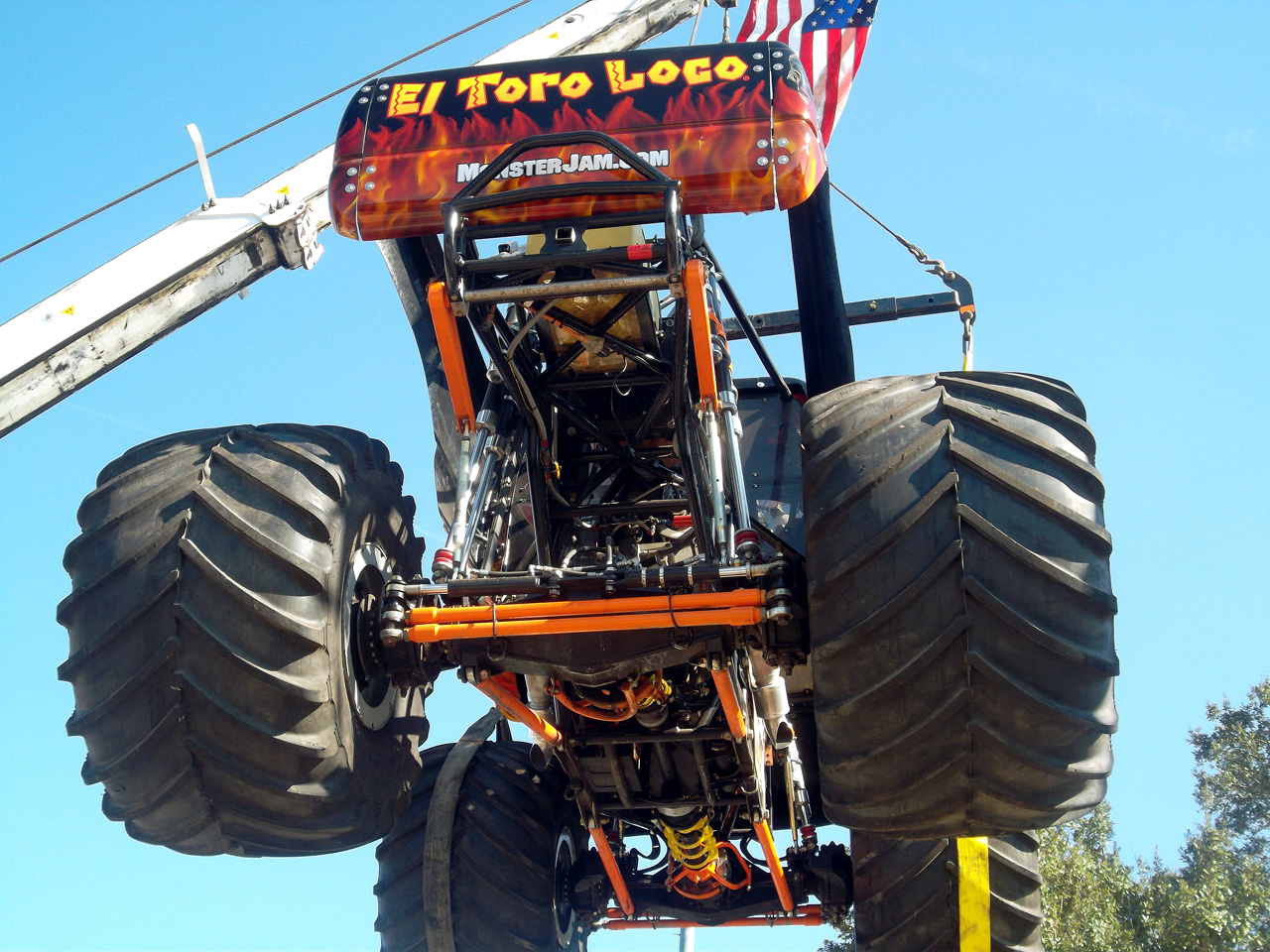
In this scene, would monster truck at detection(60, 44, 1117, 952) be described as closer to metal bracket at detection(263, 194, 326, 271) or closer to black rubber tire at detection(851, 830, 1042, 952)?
black rubber tire at detection(851, 830, 1042, 952)

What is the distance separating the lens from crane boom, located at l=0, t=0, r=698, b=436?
25.2 feet

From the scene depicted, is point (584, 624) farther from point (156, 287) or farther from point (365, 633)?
point (156, 287)

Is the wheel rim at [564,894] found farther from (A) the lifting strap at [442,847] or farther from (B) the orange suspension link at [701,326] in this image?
(B) the orange suspension link at [701,326]

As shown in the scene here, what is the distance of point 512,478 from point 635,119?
1.43 meters

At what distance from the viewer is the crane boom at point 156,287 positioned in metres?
7.69

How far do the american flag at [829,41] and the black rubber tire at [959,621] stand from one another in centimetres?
402

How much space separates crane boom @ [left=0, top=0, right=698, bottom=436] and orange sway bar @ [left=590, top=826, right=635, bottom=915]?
458 cm

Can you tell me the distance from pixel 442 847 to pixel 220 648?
2.66m

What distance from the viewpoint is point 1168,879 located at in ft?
44.8

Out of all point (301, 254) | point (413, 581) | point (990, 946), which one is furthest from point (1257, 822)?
point (413, 581)

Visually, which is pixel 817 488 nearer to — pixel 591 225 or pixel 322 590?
pixel 591 225

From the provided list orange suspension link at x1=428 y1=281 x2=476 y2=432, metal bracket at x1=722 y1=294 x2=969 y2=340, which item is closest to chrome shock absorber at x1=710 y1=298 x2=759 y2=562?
orange suspension link at x1=428 y1=281 x2=476 y2=432

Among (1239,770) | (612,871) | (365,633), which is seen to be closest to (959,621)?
(365,633)

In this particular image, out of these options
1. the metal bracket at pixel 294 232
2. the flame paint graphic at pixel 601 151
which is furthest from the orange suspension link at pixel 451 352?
the metal bracket at pixel 294 232
